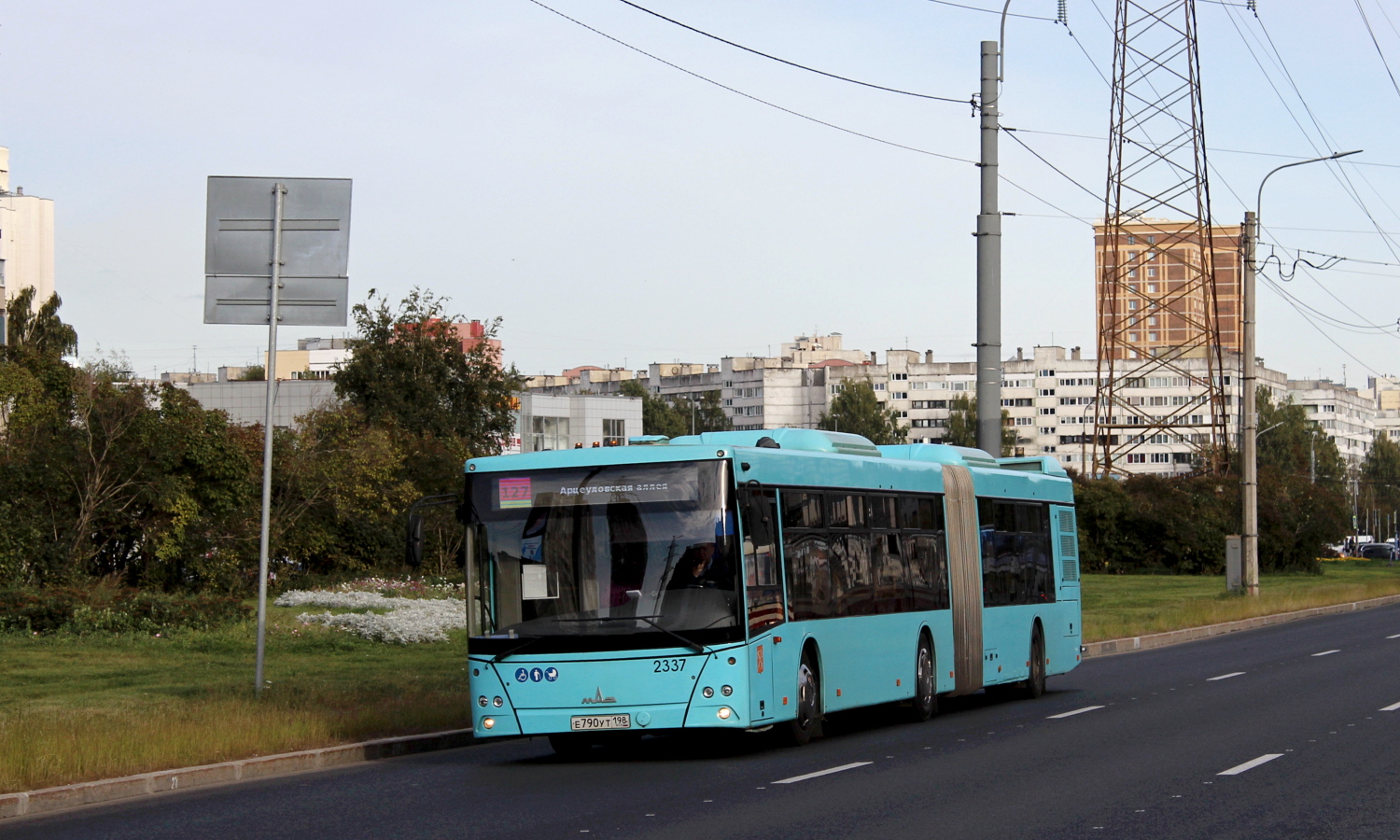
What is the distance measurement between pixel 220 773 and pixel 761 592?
15.4ft

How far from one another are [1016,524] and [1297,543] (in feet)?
191

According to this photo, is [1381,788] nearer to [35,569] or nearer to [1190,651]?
[1190,651]

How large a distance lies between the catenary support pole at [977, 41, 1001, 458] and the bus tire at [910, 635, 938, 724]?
19.0 ft

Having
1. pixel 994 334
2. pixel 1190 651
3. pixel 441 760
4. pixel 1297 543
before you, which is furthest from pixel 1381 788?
pixel 1297 543

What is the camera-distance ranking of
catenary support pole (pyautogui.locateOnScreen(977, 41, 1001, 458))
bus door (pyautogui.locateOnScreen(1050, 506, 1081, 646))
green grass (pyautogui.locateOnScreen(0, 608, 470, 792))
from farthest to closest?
catenary support pole (pyautogui.locateOnScreen(977, 41, 1001, 458)) → bus door (pyautogui.locateOnScreen(1050, 506, 1081, 646)) → green grass (pyautogui.locateOnScreen(0, 608, 470, 792))

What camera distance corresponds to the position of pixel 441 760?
15297 millimetres

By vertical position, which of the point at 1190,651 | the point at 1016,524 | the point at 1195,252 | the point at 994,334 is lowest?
the point at 1190,651

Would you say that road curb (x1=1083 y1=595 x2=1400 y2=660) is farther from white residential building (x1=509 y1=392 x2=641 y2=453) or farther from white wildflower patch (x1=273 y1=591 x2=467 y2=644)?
white residential building (x1=509 y1=392 x2=641 y2=453)

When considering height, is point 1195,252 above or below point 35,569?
above

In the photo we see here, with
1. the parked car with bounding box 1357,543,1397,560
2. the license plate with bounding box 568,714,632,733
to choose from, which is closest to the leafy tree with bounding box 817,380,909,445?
the parked car with bounding box 1357,543,1397,560

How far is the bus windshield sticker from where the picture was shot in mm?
14953

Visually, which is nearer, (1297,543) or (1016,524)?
(1016,524)

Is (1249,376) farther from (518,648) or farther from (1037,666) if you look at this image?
(518,648)

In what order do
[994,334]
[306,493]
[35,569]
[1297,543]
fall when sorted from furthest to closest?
[1297,543] < [306,493] < [35,569] < [994,334]
